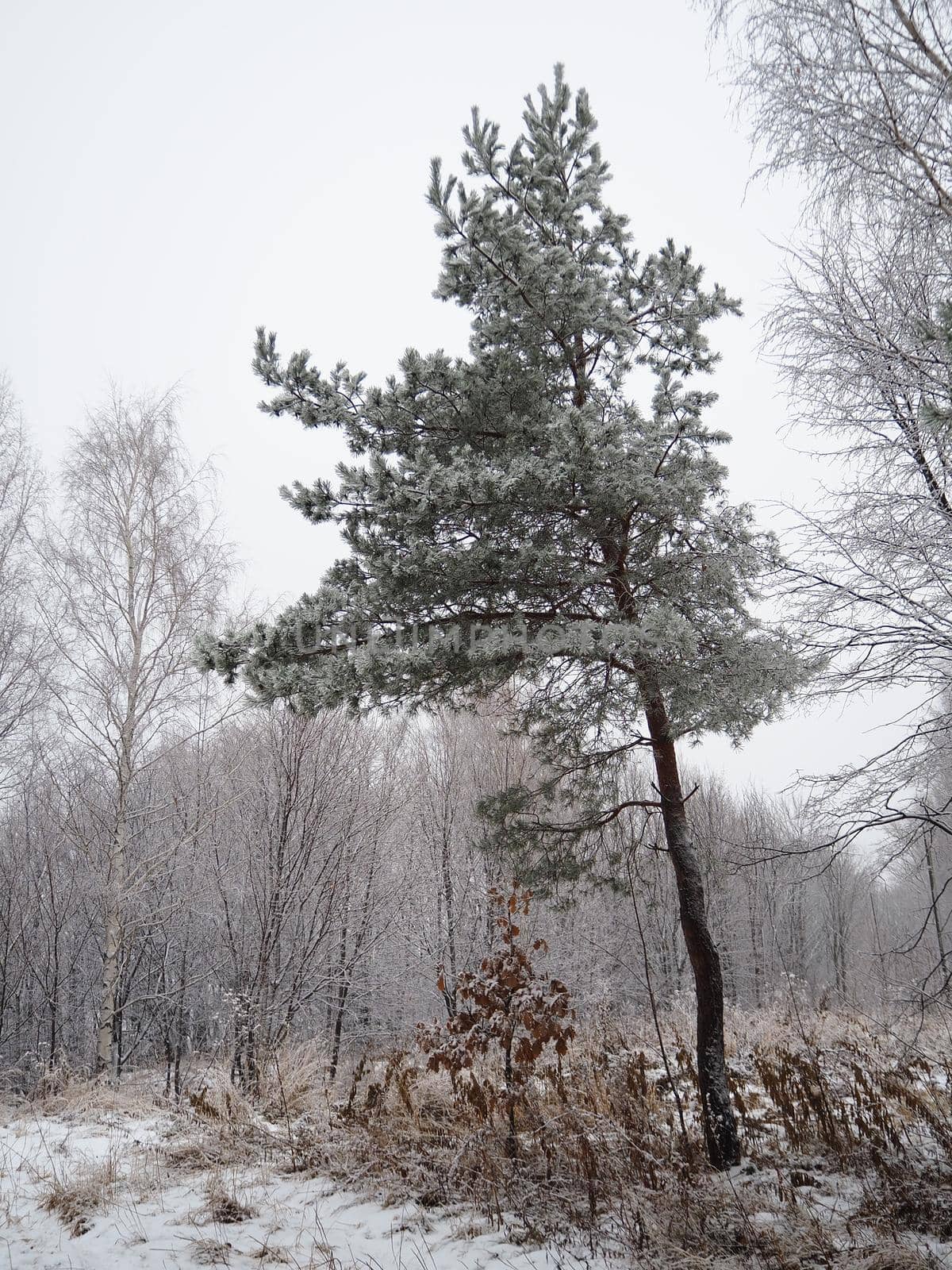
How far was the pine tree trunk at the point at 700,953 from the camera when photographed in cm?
495

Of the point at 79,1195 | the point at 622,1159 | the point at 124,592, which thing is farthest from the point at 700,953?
the point at 124,592

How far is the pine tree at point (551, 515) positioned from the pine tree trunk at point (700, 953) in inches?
0.7

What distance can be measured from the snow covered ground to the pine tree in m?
Result: 2.23

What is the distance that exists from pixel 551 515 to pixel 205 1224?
17.5 feet

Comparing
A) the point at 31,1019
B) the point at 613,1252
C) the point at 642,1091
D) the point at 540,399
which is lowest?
the point at 31,1019

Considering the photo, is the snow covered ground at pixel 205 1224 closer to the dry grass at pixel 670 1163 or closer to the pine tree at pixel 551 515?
the dry grass at pixel 670 1163

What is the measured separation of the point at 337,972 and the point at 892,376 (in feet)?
32.1

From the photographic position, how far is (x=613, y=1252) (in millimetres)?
3389

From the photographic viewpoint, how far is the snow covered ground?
3.57m

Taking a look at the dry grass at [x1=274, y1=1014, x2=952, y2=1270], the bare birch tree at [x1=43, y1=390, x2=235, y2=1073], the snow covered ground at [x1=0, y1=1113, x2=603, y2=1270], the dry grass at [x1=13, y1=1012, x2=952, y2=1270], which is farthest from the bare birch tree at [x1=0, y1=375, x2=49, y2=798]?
the dry grass at [x1=274, y1=1014, x2=952, y2=1270]

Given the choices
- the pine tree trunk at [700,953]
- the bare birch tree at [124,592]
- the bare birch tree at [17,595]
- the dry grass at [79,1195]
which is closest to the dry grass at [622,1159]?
the dry grass at [79,1195]

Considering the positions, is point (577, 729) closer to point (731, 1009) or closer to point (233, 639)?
point (233, 639)

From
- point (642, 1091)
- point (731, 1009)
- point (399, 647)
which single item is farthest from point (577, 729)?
point (731, 1009)

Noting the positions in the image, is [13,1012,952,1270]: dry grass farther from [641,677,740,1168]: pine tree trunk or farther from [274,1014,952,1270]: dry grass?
[641,677,740,1168]: pine tree trunk
